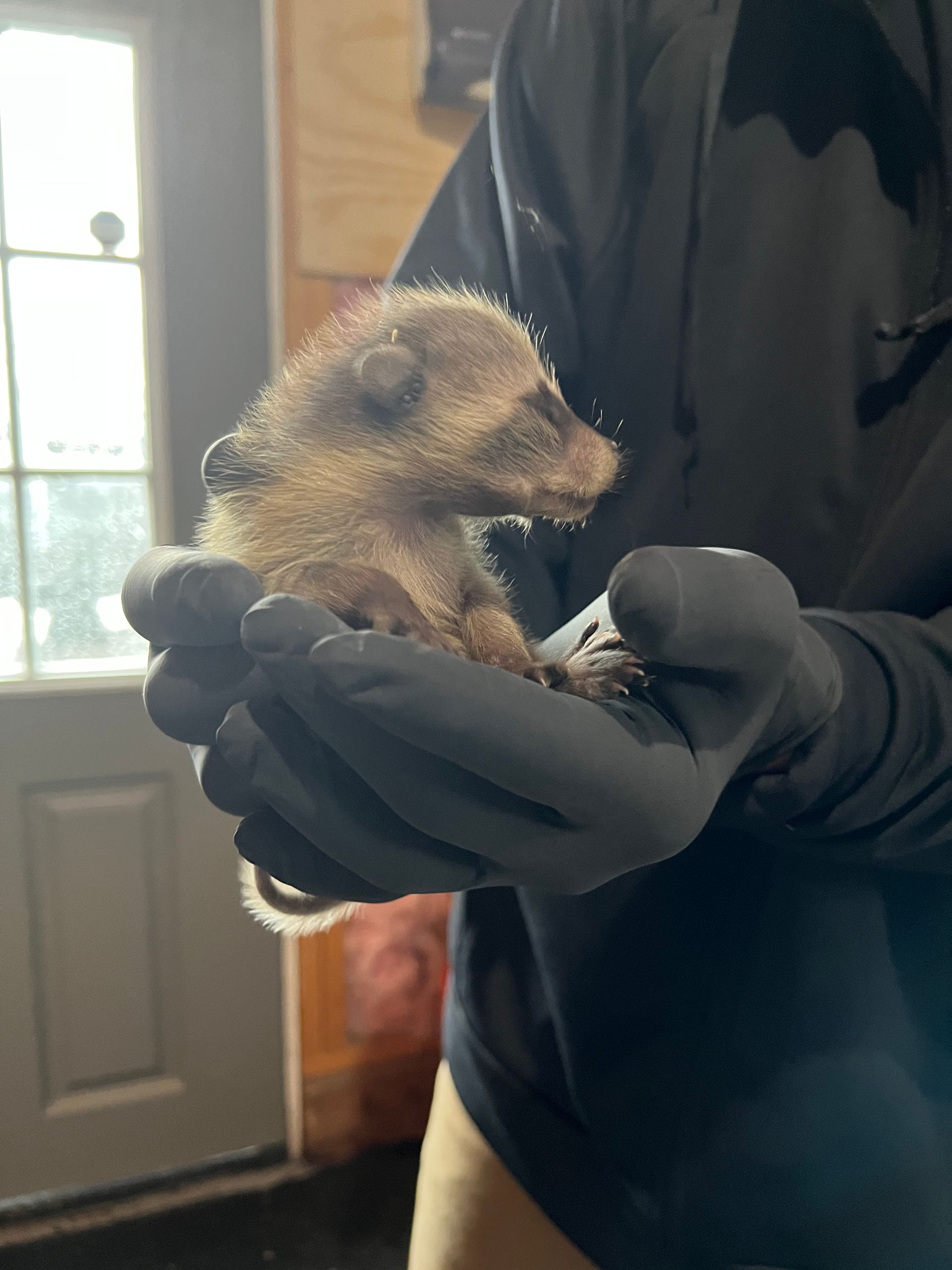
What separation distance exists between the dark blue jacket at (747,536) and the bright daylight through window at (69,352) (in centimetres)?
87

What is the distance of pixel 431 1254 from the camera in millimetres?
787

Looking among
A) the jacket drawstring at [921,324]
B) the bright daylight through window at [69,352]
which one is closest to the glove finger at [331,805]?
the jacket drawstring at [921,324]

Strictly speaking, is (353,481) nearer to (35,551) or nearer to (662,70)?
(662,70)

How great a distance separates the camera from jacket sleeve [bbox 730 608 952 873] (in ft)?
1.65

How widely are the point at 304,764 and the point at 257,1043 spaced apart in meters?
1.65

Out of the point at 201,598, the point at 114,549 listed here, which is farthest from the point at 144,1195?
the point at 201,598

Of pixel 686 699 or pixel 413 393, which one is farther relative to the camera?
pixel 413 393

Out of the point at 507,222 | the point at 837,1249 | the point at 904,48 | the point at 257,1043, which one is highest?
the point at 904,48

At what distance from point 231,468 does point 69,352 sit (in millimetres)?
981

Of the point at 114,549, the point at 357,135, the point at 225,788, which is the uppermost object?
the point at 357,135

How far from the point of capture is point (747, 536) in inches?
27.8

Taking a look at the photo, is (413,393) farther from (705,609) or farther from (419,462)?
(705,609)

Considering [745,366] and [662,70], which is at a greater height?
[662,70]

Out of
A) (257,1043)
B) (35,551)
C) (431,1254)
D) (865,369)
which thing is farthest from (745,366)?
(257,1043)
